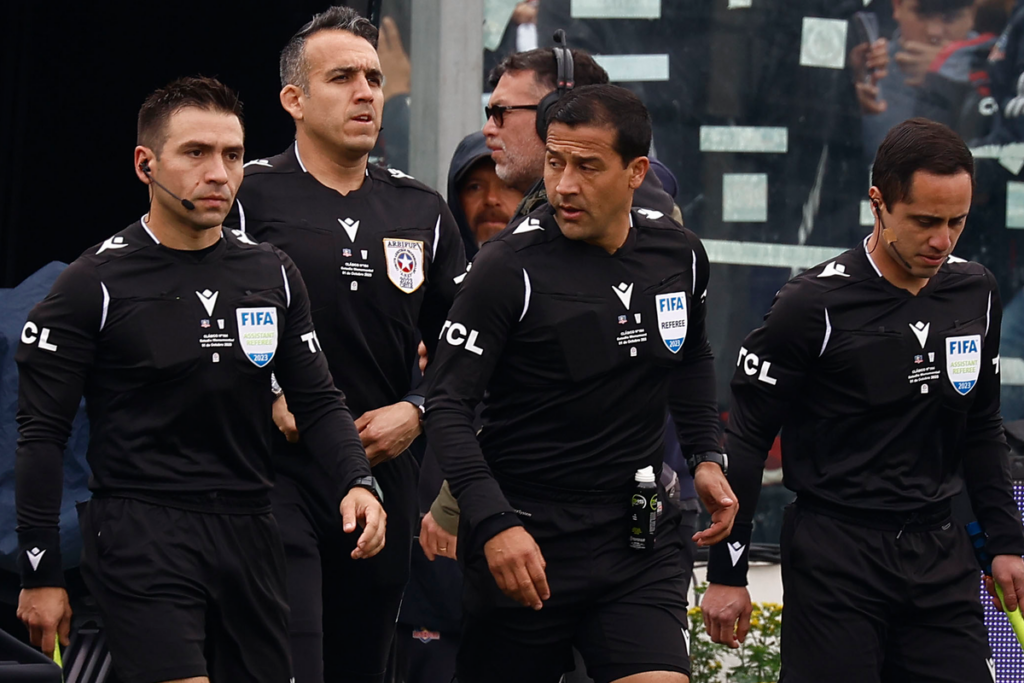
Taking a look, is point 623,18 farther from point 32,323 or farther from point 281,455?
point 32,323

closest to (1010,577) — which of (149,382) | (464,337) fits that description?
(464,337)

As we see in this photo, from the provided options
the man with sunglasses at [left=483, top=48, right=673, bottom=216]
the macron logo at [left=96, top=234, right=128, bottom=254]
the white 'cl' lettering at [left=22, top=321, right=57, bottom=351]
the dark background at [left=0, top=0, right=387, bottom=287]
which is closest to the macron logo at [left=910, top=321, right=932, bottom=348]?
the man with sunglasses at [left=483, top=48, right=673, bottom=216]

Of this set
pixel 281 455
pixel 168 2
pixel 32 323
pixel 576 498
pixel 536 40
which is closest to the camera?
pixel 32 323

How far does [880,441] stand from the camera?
16.0 feet

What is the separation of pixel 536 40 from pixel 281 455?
396 centimetres

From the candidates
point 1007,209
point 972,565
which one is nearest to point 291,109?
point 972,565

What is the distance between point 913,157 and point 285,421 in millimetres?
2036

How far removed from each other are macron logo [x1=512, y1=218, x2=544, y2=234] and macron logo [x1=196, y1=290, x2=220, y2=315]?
868mm

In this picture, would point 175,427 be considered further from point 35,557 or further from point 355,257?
point 355,257

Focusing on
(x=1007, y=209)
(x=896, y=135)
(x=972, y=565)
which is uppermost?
(x=896, y=135)

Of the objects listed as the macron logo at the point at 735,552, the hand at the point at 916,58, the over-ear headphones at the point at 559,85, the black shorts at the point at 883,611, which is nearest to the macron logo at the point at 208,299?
the over-ear headphones at the point at 559,85

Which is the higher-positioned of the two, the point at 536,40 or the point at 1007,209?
the point at 536,40

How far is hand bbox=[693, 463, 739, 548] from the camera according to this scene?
15.9 ft

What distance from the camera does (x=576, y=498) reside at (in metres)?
4.71
